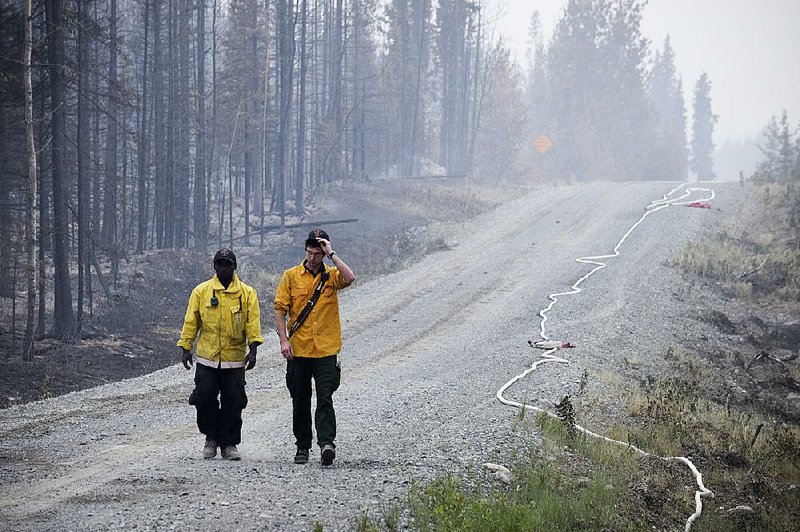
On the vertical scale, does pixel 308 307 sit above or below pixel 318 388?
above

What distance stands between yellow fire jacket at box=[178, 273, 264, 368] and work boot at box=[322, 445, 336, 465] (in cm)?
121

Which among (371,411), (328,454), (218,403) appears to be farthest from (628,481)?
(218,403)

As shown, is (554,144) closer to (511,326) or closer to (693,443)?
(511,326)

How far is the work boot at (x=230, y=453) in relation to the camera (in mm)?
7910

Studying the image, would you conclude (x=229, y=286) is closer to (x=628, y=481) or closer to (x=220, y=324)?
(x=220, y=324)

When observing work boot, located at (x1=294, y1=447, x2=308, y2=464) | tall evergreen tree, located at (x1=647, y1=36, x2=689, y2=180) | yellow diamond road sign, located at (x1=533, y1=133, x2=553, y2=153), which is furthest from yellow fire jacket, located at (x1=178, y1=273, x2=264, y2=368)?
tall evergreen tree, located at (x1=647, y1=36, x2=689, y2=180)

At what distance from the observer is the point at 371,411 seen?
1038 cm

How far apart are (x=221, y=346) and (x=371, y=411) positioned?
123 inches

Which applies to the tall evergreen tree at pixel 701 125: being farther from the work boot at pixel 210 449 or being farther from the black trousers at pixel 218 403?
the work boot at pixel 210 449

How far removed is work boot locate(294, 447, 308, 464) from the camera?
7.73 metres

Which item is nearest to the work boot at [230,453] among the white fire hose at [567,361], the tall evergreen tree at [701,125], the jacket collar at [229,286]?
the jacket collar at [229,286]

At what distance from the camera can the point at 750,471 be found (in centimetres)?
921

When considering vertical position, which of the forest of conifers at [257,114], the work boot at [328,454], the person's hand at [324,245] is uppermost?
the forest of conifers at [257,114]

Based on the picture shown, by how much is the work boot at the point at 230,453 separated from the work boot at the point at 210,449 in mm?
96
